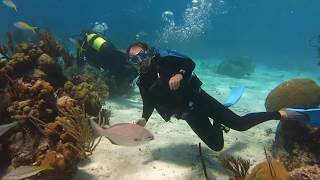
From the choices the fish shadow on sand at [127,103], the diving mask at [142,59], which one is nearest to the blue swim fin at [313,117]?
the diving mask at [142,59]

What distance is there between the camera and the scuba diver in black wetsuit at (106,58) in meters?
9.26

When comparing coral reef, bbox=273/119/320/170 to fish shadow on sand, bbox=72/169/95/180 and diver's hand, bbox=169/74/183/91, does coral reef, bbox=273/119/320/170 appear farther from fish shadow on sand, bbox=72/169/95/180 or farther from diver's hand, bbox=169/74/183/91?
fish shadow on sand, bbox=72/169/95/180

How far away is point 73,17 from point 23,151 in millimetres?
40422

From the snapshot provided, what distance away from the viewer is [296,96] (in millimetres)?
8039

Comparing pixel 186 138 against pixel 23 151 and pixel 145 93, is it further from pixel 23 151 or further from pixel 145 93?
pixel 23 151

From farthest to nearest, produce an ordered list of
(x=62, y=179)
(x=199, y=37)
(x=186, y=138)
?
(x=199, y=37)
(x=186, y=138)
(x=62, y=179)

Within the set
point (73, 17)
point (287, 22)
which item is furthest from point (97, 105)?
point (287, 22)

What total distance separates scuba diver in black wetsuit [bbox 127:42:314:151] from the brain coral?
2156mm

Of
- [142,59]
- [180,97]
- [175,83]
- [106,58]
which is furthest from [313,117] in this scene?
[106,58]

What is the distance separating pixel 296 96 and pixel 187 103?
157 inches

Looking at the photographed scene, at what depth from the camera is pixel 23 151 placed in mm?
4488

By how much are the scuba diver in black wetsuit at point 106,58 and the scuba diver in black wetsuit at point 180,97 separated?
3814mm

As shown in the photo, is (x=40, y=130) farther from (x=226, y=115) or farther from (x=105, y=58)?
(x=105, y=58)

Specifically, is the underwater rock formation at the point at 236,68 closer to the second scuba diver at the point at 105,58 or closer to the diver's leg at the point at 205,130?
the second scuba diver at the point at 105,58
